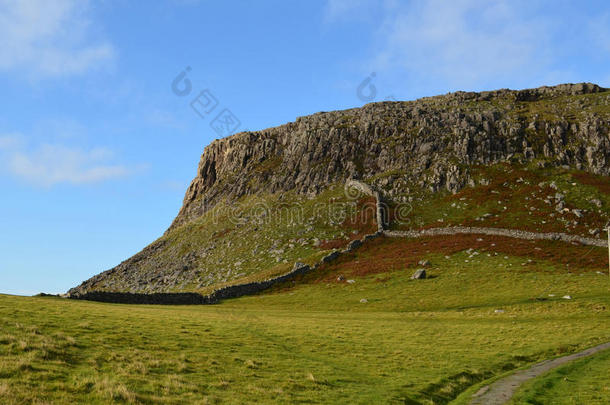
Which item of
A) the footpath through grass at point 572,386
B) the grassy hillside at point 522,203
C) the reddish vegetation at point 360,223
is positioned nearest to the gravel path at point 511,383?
the footpath through grass at point 572,386

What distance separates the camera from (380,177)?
11531 cm

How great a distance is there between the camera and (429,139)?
12181 cm

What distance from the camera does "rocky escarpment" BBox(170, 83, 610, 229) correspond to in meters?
110

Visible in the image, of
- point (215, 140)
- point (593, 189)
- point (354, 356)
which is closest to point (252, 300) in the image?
point (354, 356)

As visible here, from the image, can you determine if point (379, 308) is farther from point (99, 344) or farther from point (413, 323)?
point (99, 344)

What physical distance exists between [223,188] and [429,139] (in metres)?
69.0

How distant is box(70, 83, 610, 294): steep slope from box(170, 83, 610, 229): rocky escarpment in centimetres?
41

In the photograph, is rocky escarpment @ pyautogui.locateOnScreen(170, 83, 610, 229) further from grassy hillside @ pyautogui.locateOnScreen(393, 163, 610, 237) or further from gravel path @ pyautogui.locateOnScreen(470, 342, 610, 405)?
gravel path @ pyautogui.locateOnScreen(470, 342, 610, 405)

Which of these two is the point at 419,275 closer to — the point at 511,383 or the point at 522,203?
the point at 511,383

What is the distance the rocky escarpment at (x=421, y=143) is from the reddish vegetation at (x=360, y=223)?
9.66 meters

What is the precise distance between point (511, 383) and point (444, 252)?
53076 millimetres

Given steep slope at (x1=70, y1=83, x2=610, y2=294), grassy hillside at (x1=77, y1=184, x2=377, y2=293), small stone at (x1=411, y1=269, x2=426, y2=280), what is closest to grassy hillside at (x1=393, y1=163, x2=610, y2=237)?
steep slope at (x1=70, y1=83, x2=610, y2=294)

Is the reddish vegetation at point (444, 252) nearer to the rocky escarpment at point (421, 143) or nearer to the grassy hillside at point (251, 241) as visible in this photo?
the grassy hillside at point (251, 241)

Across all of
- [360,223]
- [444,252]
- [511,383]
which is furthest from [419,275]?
[511,383]
